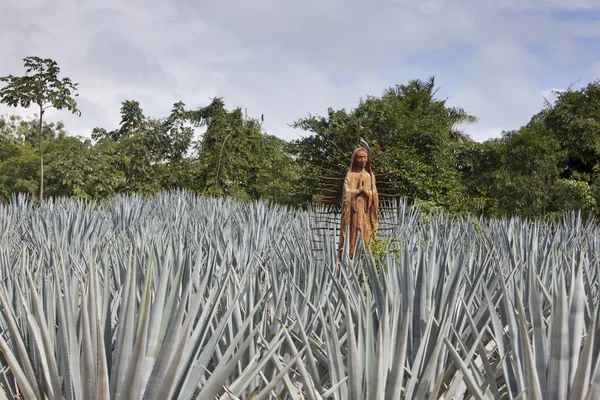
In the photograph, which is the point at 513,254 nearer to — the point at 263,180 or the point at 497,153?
the point at 497,153

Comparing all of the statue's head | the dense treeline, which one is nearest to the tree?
the dense treeline

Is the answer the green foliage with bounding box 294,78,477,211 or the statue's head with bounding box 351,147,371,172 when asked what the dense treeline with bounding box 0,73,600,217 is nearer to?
the green foliage with bounding box 294,78,477,211

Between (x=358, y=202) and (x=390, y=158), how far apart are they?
7.58 m

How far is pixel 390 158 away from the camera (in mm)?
12031

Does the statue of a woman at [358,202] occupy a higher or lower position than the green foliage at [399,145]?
lower

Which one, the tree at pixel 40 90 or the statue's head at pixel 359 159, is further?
the tree at pixel 40 90

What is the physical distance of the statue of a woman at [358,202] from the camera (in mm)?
4625

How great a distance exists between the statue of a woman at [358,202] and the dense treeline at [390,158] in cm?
221

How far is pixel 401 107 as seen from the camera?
1381cm

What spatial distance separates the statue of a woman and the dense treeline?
2.21 meters

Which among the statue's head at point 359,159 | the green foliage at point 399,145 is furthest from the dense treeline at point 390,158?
the statue's head at point 359,159

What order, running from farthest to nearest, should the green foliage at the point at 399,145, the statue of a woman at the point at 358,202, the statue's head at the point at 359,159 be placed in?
the green foliage at the point at 399,145 < the statue's head at the point at 359,159 < the statue of a woman at the point at 358,202

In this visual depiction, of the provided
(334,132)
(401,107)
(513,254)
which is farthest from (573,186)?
(513,254)

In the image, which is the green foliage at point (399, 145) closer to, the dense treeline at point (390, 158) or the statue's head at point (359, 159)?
the dense treeline at point (390, 158)
